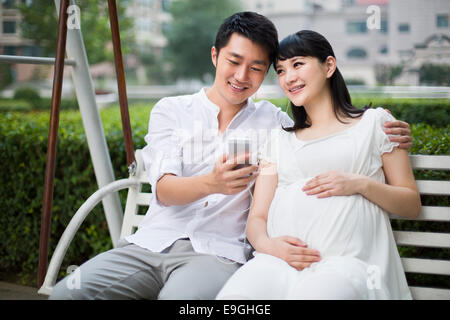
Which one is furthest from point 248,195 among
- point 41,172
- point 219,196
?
point 41,172

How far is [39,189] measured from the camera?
11.2 ft

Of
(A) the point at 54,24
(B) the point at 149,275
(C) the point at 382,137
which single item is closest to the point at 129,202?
(B) the point at 149,275

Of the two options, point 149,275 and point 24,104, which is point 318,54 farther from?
point 24,104

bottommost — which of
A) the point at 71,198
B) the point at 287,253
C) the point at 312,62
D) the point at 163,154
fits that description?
the point at 71,198

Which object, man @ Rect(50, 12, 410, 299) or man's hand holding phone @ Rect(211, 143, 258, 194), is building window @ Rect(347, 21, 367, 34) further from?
man's hand holding phone @ Rect(211, 143, 258, 194)

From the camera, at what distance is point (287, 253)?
1.72m

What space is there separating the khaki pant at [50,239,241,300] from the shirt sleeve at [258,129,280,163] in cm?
51

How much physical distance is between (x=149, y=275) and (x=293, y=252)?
658 mm

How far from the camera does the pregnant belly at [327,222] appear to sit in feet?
5.53

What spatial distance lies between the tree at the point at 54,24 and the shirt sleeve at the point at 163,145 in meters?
6.02

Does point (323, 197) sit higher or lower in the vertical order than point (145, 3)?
lower

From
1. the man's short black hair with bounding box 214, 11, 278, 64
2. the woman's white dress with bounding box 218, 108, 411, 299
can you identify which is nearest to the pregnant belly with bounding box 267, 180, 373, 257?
the woman's white dress with bounding box 218, 108, 411, 299
